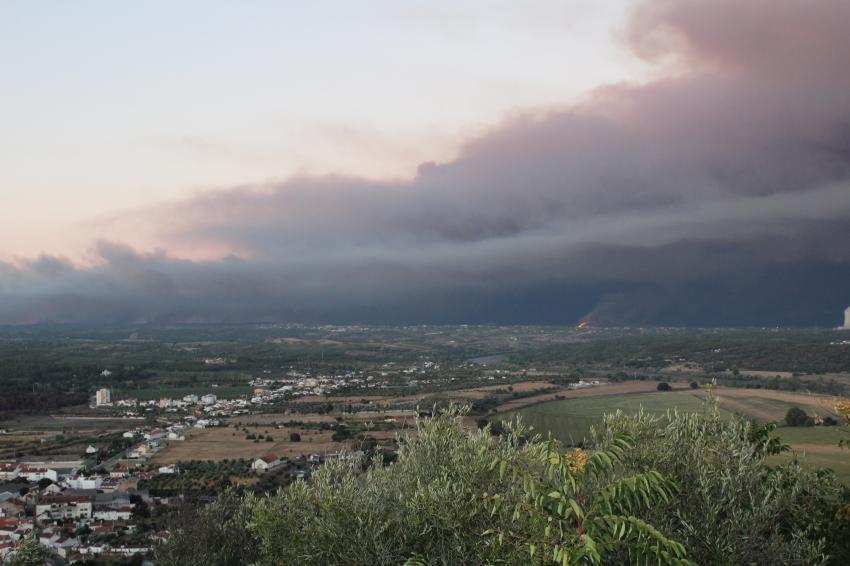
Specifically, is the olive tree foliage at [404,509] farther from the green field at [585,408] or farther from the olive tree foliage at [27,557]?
the green field at [585,408]

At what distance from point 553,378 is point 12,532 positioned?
9786cm

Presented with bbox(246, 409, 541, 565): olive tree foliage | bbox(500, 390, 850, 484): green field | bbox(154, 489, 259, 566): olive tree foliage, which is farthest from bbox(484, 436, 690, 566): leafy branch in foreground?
bbox(500, 390, 850, 484): green field

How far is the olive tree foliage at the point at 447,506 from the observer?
8047mm

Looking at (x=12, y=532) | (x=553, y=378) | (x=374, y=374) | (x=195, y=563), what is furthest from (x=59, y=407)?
(x=195, y=563)

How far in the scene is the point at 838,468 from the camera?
30.4 meters

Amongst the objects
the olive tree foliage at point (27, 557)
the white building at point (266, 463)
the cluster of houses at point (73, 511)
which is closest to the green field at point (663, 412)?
the white building at point (266, 463)

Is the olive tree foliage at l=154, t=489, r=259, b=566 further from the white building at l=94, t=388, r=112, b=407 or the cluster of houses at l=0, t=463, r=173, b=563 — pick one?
the white building at l=94, t=388, r=112, b=407

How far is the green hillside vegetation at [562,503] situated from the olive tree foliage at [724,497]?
0.03 m

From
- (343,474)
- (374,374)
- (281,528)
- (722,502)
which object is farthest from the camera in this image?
(374,374)

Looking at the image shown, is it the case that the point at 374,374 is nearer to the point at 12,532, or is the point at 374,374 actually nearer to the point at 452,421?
the point at 12,532

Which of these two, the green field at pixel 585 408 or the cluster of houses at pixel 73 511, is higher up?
the green field at pixel 585 408

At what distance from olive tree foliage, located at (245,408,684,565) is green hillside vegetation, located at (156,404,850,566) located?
32 millimetres

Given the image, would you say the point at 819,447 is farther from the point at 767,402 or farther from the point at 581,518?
the point at 581,518

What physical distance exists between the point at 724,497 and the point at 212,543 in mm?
15411
